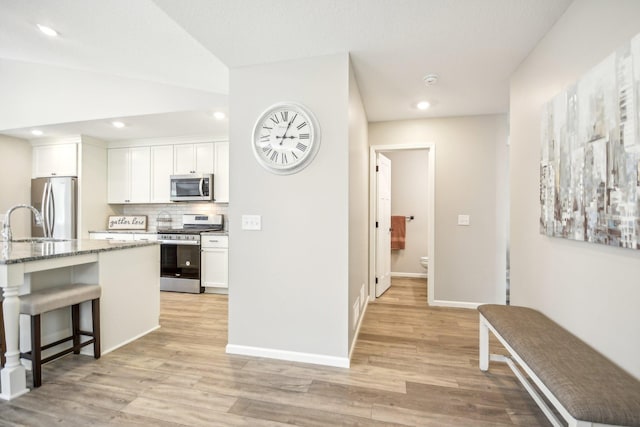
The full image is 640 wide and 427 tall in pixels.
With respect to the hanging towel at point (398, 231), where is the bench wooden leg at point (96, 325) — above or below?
below

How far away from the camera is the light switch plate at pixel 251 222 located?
7.81ft

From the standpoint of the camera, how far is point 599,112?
1.38 metres

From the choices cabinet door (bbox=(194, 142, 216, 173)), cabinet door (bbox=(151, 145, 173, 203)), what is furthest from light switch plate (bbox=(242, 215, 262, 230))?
cabinet door (bbox=(151, 145, 173, 203))

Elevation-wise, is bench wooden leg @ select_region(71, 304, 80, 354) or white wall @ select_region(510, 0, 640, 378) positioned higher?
white wall @ select_region(510, 0, 640, 378)

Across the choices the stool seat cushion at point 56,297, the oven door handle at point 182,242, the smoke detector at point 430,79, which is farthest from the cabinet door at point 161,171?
the smoke detector at point 430,79

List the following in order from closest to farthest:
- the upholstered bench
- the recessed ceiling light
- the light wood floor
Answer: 1. the upholstered bench
2. the light wood floor
3. the recessed ceiling light

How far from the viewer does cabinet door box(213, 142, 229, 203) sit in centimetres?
448

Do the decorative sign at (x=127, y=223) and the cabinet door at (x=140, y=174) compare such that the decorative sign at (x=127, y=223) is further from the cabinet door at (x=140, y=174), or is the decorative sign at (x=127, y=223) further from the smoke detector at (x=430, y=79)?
the smoke detector at (x=430, y=79)

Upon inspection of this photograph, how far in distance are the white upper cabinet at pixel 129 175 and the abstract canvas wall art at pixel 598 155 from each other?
17.3ft

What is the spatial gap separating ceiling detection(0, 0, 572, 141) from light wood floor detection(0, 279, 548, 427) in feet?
7.82

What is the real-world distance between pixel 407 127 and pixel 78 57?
3.81 meters

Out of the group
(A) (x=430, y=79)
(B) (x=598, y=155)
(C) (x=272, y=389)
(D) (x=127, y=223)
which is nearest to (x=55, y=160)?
(D) (x=127, y=223)

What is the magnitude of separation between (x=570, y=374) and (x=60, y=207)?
20.3 ft

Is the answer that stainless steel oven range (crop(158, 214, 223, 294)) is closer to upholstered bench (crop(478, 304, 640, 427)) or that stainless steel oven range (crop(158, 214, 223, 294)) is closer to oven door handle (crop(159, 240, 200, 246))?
oven door handle (crop(159, 240, 200, 246))
